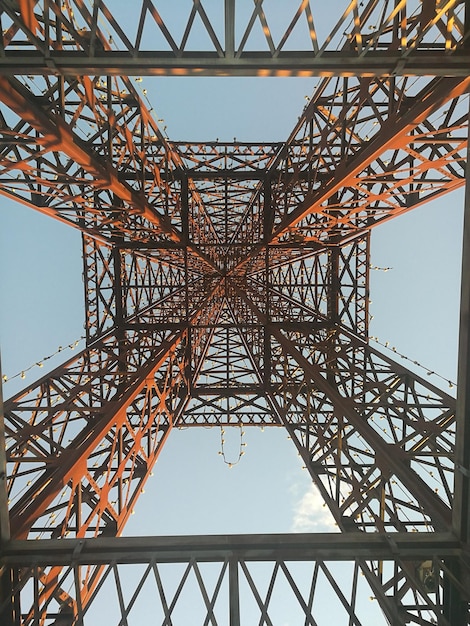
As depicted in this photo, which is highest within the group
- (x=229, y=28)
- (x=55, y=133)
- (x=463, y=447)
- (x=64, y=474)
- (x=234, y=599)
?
(x=229, y=28)

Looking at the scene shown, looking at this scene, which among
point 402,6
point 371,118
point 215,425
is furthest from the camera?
point 215,425

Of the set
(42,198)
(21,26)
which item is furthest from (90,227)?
(21,26)

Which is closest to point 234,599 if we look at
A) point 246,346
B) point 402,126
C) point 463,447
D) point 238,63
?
point 463,447

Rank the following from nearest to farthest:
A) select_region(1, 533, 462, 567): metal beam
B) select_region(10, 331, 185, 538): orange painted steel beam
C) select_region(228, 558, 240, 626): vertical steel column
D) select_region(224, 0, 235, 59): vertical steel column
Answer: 1. select_region(224, 0, 235, 59): vertical steel column
2. select_region(228, 558, 240, 626): vertical steel column
3. select_region(1, 533, 462, 567): metal beam
4. select_region(10, 331, 185, 538): orange painted steel beam

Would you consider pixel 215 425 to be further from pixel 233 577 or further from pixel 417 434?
pixel 233 577

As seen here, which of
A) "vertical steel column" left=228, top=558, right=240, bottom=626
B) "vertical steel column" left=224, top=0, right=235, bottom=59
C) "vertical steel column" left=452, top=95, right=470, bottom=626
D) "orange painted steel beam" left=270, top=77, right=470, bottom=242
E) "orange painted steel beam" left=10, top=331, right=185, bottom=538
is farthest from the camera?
"orange painted steel beam" left=10, top=331, right=185, bottom=538

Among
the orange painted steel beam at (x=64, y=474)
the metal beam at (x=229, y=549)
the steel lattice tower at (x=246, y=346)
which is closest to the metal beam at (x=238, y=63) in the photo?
the steel lattice tower at (x=246, y=346)

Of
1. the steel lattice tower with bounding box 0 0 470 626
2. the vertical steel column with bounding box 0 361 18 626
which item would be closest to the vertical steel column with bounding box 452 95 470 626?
the steel lattice tower with bounding box 0 0 470 626

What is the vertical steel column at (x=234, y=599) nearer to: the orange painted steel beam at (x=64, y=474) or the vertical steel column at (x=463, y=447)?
the vertical steel column at (x=463, y=447)

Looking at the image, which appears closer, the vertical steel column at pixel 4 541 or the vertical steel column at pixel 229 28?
the vertical steel column at pixel 229 28

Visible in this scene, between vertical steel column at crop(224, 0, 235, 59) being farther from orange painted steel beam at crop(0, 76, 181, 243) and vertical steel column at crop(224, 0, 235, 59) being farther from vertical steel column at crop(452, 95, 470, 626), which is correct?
orange painted steel beam at crop(0, 76, 181, 243)

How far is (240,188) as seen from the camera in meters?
25.5

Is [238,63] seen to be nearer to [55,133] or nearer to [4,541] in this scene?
[55,133]

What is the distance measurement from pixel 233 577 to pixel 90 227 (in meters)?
16.2
